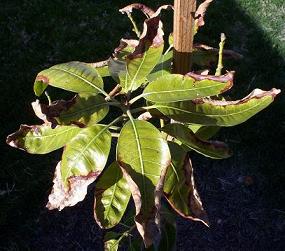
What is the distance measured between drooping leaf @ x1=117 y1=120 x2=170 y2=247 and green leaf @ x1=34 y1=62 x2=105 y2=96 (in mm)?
188

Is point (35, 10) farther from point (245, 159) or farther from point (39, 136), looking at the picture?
point (39, 136)

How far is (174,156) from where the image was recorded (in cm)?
152

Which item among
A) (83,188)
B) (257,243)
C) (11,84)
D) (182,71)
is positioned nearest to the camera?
(83,188)

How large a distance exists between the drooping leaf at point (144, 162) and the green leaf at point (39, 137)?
229 mm

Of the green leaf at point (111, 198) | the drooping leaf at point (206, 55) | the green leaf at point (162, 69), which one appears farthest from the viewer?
the drooping leaf at point (206, 55)

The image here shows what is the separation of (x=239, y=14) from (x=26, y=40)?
Result: 1962mm

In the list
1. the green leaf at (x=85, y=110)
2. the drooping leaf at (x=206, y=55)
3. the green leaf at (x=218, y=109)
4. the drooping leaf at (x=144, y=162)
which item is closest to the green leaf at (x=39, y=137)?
the green leaf at (x=85, y=110)

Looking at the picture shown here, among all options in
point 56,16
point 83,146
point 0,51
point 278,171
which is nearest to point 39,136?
point 83,146

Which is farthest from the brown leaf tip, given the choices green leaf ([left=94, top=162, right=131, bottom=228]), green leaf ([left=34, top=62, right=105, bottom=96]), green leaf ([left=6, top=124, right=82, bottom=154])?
green leaf ([left=94, top=162, right=131, bottom=228])

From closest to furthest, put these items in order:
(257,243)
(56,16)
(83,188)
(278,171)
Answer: (83,188) → (257,243) → (278,171) → (56,16)

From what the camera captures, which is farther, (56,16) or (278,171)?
(56,16)

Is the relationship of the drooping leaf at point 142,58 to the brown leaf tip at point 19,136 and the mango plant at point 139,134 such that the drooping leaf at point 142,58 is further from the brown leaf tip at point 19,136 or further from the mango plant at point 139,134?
the brown leaf tip at point 19,136

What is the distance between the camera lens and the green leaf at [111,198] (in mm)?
1511

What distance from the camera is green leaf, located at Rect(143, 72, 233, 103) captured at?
1.38m
